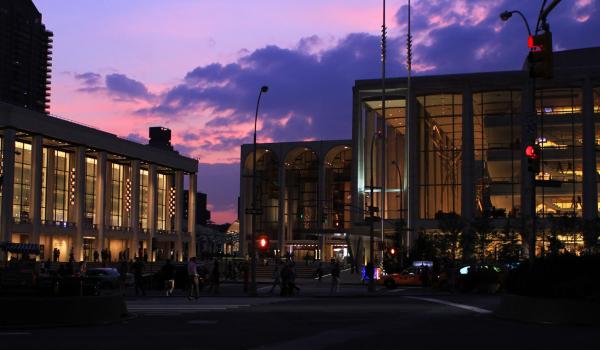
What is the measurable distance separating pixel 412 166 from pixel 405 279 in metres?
34.3

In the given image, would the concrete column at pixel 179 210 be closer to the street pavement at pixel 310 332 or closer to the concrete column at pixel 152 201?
the concrete column at pixel 152 201

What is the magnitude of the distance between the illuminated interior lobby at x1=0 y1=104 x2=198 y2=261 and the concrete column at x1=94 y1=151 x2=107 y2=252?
0.12 metres

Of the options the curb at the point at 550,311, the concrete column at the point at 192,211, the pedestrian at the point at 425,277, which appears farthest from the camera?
the concrete column at the point at 192,211

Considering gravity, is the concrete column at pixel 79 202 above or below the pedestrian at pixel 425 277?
above

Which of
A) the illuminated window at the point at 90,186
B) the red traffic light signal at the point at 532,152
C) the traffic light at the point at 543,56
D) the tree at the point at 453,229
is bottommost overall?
the tree at the point at 453,229

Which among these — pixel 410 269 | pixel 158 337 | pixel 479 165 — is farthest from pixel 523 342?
pixel 479 165

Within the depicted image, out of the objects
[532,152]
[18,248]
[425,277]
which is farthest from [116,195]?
[532,152]

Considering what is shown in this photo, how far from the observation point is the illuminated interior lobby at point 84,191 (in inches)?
3123

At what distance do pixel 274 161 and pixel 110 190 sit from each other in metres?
29.7

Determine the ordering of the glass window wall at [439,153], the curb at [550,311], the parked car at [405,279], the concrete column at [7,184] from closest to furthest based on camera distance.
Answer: the curb at [550,311], the parked car at [405,279], the concrete column at [7,184], the glass window wall at [439,153]

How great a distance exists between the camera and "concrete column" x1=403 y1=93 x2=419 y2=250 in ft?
269

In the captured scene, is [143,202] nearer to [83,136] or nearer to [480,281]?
[83,136]

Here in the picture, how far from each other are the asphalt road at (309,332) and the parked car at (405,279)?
79.9ft

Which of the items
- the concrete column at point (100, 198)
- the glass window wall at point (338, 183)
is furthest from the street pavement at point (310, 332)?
the glass window wall at point (338, 183)
